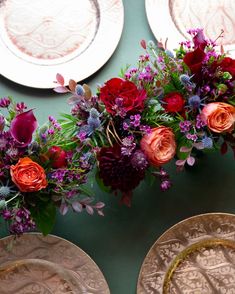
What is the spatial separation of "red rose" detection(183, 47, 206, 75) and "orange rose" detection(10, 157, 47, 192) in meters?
0.46

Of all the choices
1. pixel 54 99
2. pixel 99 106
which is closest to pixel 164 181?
pixel 99 106

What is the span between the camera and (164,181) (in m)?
1.26

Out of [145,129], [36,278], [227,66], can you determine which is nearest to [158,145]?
[145,129]

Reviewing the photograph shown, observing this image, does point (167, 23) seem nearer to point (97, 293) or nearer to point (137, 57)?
point (137, 57)

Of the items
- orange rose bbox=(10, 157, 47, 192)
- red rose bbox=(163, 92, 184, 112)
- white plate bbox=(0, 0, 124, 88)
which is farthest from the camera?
white plate bbox=(0, 0, 124, 88)

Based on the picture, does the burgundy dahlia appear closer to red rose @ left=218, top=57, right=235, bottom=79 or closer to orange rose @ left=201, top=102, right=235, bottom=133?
orange rose @ left=201, top=102, right=235, bottom=133

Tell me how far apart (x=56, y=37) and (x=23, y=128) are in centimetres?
47

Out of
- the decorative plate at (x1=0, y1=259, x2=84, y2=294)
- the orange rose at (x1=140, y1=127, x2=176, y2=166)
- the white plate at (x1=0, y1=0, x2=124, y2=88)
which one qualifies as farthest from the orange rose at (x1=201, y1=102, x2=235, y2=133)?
the decorative plate at (x1=0, y1=259, x2=84, y2=294)

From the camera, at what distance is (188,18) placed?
1.58 meters

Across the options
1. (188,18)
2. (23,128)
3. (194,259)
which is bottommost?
(194,259)

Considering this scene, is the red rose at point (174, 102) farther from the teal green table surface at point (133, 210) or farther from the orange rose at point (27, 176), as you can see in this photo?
the orange rose at point (27, 176)

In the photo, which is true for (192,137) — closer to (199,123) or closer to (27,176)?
(199,123)

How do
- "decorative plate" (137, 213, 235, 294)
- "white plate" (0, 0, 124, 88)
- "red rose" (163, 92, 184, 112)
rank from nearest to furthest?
"red rose" (163, 92, 184, 112) → "decorative plate" (137, 213, 235, 294) → "white plate" (0, 0, 124, 88)

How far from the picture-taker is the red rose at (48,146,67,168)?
1228mm
